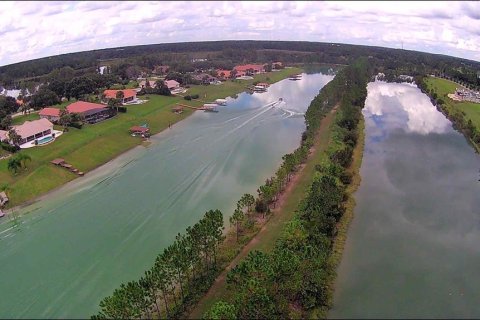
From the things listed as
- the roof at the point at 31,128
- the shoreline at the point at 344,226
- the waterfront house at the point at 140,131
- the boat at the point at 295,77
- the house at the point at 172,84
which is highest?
the roof at the point at 31,128

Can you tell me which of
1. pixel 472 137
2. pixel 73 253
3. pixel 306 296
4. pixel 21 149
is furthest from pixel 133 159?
pixel 472 137

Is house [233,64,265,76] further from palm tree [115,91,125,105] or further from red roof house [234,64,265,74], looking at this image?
palm tree [115,91,125,105]

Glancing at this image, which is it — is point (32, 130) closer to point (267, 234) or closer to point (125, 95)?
point (125, 95)

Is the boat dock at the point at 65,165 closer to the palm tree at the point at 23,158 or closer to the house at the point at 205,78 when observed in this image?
the palm tree at the point at 23,158

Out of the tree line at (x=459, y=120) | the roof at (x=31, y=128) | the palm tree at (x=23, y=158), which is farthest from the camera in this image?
the tree line at (x=459, y=120)

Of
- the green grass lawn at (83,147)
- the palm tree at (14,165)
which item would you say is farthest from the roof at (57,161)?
the palm tree at (14,165)

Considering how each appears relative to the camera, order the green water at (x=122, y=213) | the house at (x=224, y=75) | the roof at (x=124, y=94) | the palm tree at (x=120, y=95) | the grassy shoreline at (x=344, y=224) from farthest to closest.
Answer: the house at (x=224, y=75), the roof at (x=124, y=94), the palm tree at (x=120, y=95), the green water at (x=122, y=213), the grassy shoreline at (x=344, y=224)
